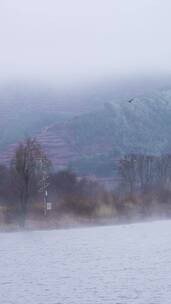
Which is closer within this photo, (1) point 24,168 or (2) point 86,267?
(2) point 86,267

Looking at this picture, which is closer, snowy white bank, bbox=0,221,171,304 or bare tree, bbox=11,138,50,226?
snowy white bank, bbox=0,221,171,304

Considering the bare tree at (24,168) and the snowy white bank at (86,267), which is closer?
the snowy white bank at (86,267)

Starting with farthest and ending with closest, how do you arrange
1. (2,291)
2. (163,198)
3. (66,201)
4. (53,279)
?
(163,198)
(66,201)
(53,279)
(2,291)

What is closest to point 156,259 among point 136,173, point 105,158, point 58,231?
point 58,231

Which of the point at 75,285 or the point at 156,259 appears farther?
the point at 156,259

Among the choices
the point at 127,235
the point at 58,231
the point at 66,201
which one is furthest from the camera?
the point at 66,201

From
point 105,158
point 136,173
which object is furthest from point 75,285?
point 105,158

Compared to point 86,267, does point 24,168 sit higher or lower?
higher

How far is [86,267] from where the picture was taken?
145 feet

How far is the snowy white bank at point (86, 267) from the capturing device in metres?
34.2

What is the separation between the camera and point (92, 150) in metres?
199

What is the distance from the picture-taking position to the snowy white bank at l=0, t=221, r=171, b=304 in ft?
112

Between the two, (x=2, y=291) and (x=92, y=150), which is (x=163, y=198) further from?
(x=92, y=150)

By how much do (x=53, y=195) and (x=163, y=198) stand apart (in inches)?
640
